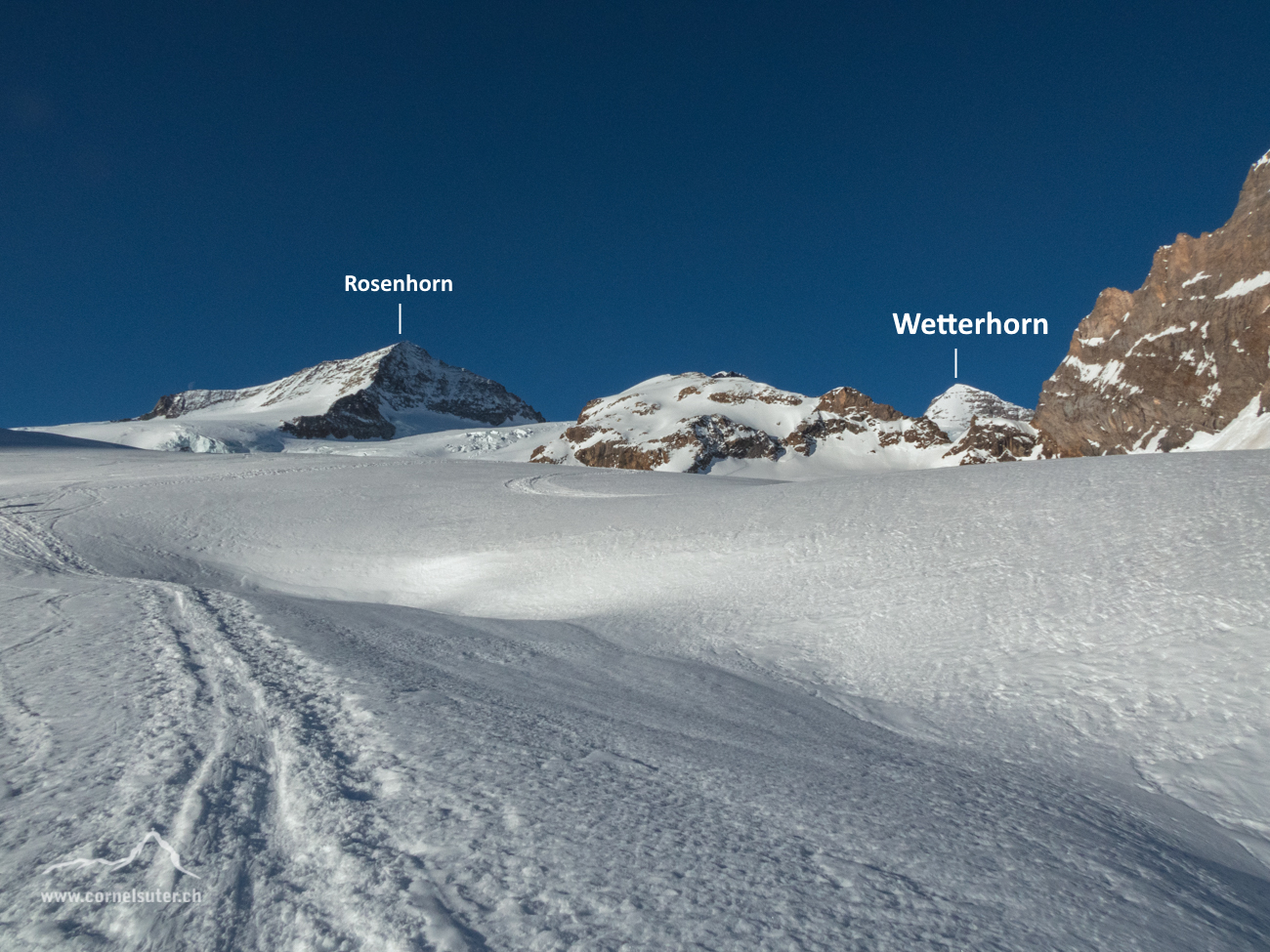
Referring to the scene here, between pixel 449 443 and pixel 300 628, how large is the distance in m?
119

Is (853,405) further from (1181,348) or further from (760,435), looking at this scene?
(1181,348)

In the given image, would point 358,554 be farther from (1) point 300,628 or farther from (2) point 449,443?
(2) point 449,443

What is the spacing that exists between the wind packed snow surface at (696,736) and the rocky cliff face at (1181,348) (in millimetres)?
79292

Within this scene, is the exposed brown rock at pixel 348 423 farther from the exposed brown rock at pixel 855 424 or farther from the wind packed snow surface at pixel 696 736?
the wind packed snow surface at pixel 696 736

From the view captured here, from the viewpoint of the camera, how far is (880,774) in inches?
160

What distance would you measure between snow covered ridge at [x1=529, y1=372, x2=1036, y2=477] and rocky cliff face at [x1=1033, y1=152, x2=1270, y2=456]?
40.7 m

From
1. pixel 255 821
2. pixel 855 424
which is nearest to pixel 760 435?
pixel 855 424

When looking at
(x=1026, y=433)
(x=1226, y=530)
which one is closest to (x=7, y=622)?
(x=1226, y=530)

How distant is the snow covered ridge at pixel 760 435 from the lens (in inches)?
5541

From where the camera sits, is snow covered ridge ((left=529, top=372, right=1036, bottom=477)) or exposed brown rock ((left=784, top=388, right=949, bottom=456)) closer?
snow covered ridge ((left=529, top=372, right=1036, bottom=477))

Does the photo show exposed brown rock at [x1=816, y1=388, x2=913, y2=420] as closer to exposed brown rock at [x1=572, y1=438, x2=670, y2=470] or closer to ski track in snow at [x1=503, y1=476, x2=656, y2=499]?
exposed brown rock at [x1=572, y1=438, x2=670, y2=470]

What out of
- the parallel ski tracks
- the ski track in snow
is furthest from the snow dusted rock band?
the parallel ski tracks

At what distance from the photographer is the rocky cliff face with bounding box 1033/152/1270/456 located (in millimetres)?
71062

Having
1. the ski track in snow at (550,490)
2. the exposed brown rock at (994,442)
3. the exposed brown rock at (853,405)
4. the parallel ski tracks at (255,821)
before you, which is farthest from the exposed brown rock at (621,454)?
the parallel ski tracks at (255,821)
